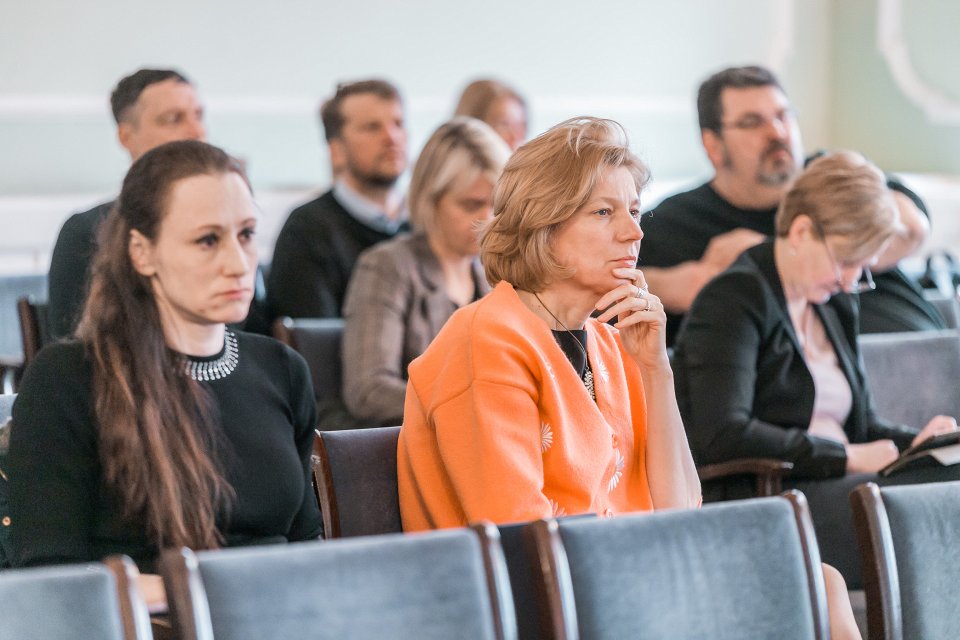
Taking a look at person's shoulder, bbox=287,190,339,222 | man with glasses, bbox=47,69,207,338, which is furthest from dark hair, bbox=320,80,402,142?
man with glasses, bbox=47,69,207,338

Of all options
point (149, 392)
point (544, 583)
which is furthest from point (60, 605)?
point (149, 392)

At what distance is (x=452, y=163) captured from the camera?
3596mm

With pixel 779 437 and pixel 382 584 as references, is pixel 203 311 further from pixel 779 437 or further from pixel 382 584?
pixel 779 437

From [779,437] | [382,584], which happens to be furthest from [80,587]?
[779,437]

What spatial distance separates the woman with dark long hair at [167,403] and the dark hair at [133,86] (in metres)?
1.57

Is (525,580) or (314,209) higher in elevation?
(314,209)

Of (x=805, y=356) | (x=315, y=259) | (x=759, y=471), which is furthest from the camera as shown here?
(x=315, y=259)

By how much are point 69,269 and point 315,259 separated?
4.01 feet

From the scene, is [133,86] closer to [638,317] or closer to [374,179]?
[374,179]

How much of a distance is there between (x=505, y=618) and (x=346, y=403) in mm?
1991

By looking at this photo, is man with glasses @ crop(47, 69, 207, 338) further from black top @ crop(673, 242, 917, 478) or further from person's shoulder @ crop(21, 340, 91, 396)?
person's shoulder @ crop(21, 340, 91, 396)

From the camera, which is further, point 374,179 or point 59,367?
point 374,179

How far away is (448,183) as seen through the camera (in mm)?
3604

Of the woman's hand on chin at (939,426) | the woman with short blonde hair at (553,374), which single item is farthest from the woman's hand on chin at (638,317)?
the woman's hand on chin at (939,426)
